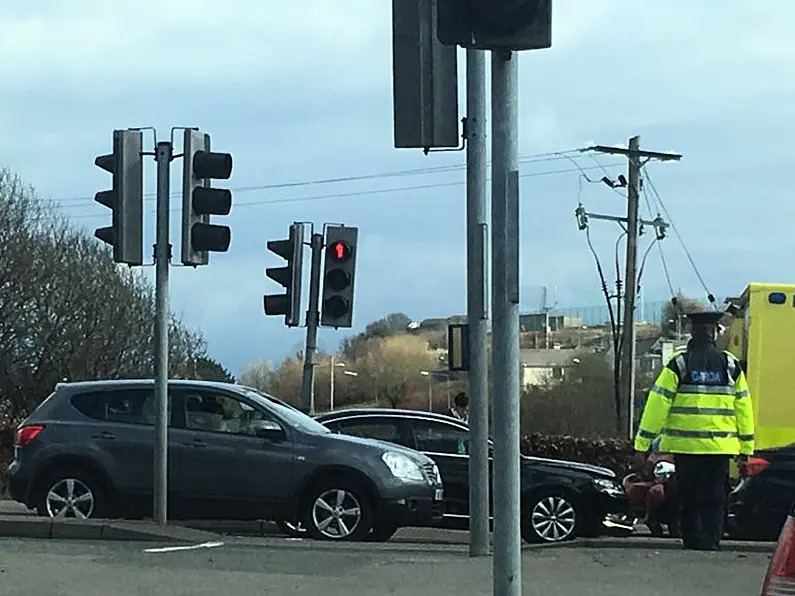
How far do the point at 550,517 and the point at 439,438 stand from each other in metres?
1.68

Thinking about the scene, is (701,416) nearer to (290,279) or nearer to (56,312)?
(290,279)

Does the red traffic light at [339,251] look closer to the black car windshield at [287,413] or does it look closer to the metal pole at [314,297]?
the metal pole at [314,297]

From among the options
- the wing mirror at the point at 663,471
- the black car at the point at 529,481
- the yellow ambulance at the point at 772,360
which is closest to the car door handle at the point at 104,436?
the black car at the point at 529,481

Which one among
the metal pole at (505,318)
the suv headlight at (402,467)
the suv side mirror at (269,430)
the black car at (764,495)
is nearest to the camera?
the metal pole at (505,318)

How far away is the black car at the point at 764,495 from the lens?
14.2 meters

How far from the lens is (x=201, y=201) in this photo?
44.8 ft

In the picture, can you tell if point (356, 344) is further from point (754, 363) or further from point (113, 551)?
point (113, 551)

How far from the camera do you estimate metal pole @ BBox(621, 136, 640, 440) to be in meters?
38.9

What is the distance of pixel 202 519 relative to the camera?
51.5 feet

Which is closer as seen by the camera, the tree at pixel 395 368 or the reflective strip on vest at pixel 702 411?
the reflective strip on vest at pixel 702 411

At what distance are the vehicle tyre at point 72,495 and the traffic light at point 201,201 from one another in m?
2.89

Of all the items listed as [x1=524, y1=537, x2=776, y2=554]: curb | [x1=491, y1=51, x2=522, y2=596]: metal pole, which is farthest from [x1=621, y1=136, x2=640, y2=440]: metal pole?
[x1=491, y1=51, x2=522, y2=596]: metal pole

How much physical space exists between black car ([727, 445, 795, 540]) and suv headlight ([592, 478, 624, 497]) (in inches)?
118

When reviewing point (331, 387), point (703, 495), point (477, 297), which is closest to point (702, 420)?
point (703, 495)
